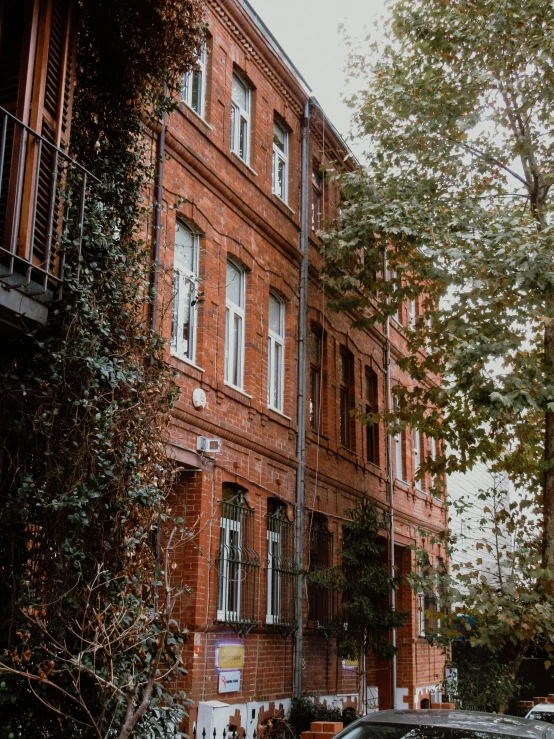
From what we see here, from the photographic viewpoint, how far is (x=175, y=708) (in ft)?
25.7

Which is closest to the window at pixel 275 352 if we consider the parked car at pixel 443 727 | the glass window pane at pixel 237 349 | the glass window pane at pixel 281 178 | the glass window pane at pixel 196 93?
the glass window pane at pixel 237 349

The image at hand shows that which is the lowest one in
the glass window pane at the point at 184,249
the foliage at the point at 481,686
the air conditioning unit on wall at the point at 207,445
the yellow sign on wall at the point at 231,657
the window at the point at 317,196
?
the foliage at the point at 481,686

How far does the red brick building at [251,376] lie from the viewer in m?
12.6

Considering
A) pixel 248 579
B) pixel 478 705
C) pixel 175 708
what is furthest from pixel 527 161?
pixel 175 708

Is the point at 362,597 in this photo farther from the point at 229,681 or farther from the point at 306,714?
the point at 229,681

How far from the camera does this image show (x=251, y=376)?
579 inches

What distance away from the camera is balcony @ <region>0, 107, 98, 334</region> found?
7129 millimetres

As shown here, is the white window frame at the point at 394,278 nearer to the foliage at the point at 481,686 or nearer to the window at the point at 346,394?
the window at the point at 346,394

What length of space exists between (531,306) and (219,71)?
6197 millimetres

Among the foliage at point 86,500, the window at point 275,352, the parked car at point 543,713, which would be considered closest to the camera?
the foliage at point 86,500

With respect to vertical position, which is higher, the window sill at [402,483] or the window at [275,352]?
the window at [275,352]

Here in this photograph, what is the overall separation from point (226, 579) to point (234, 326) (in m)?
4.09

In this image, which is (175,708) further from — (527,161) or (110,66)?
(527,161)

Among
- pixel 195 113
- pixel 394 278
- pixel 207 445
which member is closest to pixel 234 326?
pixel 207 445
